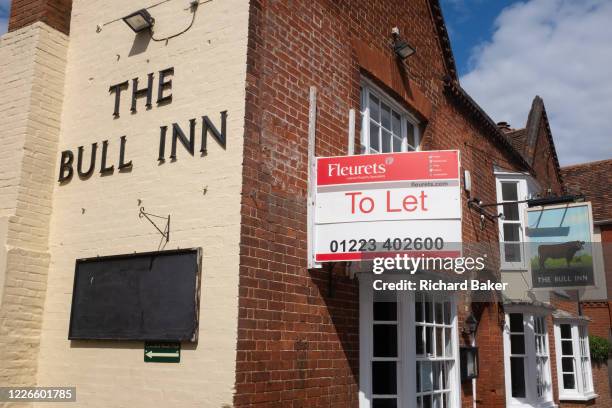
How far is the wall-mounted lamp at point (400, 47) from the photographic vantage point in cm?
816

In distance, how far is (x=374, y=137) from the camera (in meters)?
7.69

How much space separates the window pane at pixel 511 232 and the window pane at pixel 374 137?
5.15m

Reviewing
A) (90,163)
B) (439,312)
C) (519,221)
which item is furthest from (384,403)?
(519,221)

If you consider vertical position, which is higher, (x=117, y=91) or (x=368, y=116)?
(x=368, y=116)

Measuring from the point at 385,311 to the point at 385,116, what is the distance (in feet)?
8.69

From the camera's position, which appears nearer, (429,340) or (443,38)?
(429,340)

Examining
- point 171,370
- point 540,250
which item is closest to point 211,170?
point 171,370

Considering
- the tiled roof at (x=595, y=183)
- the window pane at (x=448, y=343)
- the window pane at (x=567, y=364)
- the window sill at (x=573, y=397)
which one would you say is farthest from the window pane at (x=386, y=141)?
the tiled roof at (x=595, y=183)

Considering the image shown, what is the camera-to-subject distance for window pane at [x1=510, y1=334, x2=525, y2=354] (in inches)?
450

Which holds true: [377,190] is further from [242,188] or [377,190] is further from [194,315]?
[194,315]

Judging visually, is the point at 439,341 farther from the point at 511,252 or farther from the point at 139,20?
the point at 139,20

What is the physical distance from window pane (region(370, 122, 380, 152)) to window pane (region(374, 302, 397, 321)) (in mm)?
1954

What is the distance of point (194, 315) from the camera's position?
5.16 m

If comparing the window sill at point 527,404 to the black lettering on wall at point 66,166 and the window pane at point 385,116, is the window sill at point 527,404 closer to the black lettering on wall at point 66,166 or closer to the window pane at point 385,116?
the window pane at point 385,116
